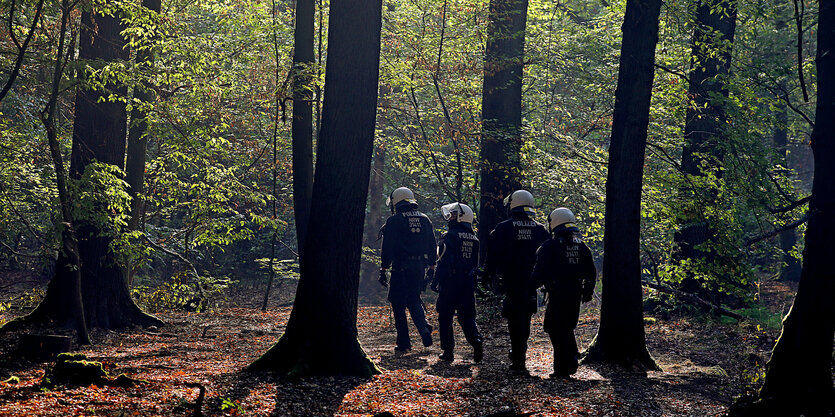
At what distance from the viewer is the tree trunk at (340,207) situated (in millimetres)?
7277

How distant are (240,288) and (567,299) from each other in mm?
18668

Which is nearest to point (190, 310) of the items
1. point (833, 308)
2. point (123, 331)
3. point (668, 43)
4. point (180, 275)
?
point (180, 275)

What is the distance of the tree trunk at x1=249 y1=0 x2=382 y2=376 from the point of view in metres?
7.28

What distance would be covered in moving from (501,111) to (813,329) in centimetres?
882

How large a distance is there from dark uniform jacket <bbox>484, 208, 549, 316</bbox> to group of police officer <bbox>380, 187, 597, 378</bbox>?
0.04ft

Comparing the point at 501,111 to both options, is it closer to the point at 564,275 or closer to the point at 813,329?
the point at 564,275

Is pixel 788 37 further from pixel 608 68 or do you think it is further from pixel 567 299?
pixel 567 299

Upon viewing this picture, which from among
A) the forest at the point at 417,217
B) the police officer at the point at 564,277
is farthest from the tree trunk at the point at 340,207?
the police officer at the point at 564,277

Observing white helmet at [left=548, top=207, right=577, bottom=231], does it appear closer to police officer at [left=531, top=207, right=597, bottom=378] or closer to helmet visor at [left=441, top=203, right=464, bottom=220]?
police officer at [left=531, top=207, right=597, bottom=378]

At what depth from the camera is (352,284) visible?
751 centimetres

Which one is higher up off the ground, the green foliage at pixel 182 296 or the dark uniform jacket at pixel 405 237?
the dark uniform jacket at pixel 405 237

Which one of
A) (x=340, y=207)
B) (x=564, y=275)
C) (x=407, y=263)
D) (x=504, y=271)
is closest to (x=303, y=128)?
(x=407, y=263)

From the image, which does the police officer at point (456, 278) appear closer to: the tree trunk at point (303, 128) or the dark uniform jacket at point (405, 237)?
the dark uniform jacket at point (405, 237)

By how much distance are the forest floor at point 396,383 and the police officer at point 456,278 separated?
1.50ft
